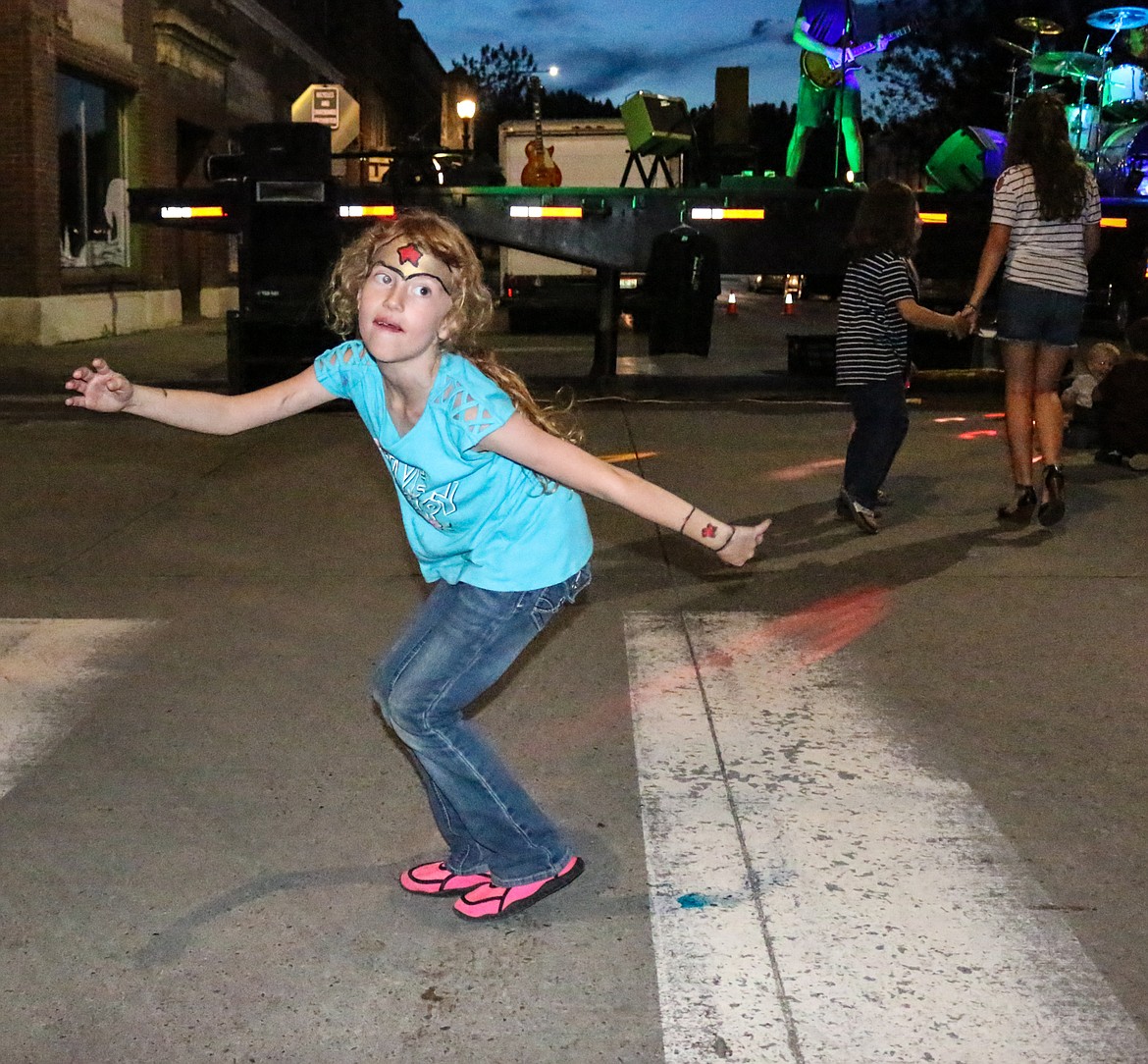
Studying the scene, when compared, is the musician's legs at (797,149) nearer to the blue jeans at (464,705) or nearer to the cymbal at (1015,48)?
the cymbal at (1015,48)

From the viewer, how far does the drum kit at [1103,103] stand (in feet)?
45.1

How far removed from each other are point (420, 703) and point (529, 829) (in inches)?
17.5

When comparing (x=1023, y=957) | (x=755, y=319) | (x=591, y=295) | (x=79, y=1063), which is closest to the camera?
(x=79, y=1063)

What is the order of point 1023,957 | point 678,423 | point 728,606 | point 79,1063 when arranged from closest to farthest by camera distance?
point 79,1063 < point 1023,957 < point 728,606 < point 678,423

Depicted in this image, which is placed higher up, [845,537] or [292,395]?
[292,395]

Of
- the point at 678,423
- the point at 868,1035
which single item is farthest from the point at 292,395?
the point at 678,423

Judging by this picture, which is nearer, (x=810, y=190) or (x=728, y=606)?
(x=728, y=606)

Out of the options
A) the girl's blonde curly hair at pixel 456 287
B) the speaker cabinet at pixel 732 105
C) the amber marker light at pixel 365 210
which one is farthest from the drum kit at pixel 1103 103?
the girl's blonde curly hair at pixel 456 287

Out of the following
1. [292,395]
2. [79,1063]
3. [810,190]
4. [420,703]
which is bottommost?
[79,1063]

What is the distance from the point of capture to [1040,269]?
7562 millimetres

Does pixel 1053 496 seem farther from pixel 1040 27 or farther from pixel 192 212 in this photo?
pixel 192 212

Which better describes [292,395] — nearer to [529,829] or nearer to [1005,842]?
[529,829]

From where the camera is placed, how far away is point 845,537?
7500 mm

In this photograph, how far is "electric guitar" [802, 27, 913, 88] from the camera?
12.7 meters
